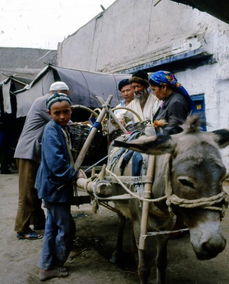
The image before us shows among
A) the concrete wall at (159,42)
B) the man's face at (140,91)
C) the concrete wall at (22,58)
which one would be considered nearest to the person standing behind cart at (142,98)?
the man's face at (140,91)

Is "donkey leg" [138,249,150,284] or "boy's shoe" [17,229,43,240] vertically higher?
"donkey leg" [138,249,150,284]

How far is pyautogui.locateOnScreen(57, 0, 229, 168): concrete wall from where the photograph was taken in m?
7.74

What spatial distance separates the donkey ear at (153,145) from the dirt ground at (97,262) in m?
1.76

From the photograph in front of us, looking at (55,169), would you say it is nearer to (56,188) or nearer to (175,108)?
(56,188)

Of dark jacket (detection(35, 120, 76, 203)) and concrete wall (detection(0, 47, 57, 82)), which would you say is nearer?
dark jacket (detection(35, 120, 76, 203))

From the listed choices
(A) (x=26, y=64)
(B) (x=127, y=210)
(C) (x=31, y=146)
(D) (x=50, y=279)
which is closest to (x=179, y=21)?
(C) (x=31, y=146)

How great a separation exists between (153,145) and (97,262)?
2180mm

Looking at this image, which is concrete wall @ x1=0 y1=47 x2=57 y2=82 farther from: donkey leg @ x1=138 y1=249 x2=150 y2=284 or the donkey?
the donkey

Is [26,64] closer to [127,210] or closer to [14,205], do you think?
[14,205]

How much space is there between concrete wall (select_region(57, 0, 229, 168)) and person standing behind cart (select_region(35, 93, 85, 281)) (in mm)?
5487

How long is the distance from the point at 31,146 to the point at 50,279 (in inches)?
75.1

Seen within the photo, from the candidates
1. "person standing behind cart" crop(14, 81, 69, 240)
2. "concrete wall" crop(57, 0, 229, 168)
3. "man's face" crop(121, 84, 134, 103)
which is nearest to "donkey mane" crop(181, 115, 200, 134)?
"man's face" crop(121, 84, 134, 103)

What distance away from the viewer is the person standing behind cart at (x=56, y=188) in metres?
3.03

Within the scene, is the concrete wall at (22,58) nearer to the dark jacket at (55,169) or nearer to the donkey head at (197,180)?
the dark jacket at (55,169)
